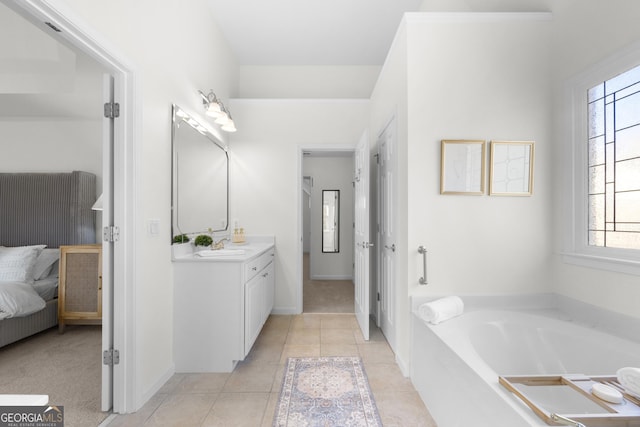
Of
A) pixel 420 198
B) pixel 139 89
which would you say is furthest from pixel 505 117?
pixel 139 89

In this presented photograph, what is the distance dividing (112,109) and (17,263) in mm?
2246

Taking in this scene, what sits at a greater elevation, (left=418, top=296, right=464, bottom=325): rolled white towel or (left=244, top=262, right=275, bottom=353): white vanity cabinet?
(left=418, top=296, right=464, bottom=325): rolled white towel

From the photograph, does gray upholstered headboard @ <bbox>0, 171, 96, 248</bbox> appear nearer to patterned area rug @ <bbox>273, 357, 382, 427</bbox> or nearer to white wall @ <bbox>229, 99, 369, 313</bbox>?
white wall @ <bbox>229, 99, 369, 313</bbox>

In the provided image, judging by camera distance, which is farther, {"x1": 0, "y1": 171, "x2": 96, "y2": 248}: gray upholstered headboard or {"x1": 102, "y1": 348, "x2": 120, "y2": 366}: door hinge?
{"x1": 0, "y1": 171, "x2": 96, "y2": 248}: gray upholstered headboard

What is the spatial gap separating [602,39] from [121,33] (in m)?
2.80

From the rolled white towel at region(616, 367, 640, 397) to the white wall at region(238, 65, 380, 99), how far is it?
383 cm

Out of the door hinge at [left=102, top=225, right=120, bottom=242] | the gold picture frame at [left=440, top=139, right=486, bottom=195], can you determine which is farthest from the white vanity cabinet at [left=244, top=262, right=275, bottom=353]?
the gold picture frame at [left=440, top=139, right=486, bottom=195]

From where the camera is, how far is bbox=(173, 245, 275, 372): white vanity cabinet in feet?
7.24

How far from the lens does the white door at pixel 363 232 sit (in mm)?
2758

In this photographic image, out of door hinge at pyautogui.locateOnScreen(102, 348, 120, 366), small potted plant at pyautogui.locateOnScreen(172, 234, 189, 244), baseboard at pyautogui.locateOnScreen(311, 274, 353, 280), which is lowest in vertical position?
baseboard at pyautogui.locateOnScreen(311, 274, 353, 280)

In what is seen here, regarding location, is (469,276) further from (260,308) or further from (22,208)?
(22,208)

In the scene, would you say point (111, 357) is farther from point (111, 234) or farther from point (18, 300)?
point (18, 300)

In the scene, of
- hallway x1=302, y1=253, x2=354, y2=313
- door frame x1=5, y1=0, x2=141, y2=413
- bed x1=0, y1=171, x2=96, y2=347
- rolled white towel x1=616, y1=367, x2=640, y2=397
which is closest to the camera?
rolled white towel x1=616, y1=367, x2=640, y2=397

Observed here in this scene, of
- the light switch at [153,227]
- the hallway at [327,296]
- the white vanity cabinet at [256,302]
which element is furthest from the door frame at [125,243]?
the hallway at [327,296]
